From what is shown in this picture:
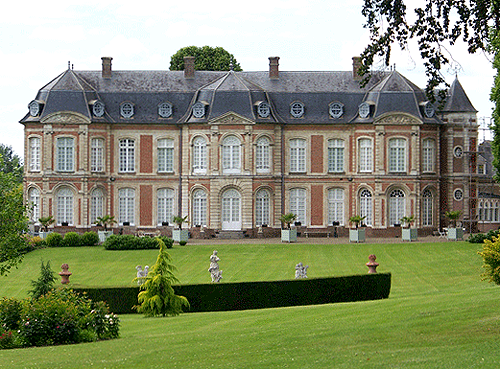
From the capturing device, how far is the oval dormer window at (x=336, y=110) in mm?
52688

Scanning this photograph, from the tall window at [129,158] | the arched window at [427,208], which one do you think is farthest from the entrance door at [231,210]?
the arched window at [427,208]

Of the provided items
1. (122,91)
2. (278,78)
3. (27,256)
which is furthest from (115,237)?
(278,78)

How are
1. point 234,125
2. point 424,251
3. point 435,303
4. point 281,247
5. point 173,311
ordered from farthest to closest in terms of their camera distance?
point 234,125 < point 281,247 < point 424,251 < point 173,311 < point 435,303

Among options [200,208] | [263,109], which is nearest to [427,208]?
[263,109]

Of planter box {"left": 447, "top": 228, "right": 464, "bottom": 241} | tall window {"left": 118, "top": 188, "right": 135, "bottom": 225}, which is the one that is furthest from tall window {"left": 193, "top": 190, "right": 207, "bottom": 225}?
planter box {"left": 447, "top": 228, "right": 464, "bottom": 241}

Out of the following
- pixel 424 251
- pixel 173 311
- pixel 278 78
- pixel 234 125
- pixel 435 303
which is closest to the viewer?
pixel 435 303

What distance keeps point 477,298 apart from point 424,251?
2020 centimetres

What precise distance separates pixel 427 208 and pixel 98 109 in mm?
20161

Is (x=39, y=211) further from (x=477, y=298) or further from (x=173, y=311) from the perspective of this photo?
(x=477, y=298)

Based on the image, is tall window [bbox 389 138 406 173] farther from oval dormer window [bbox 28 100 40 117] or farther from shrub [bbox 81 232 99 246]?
oval dormer window [bbox 28 100 40 117]

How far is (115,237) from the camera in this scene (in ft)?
147

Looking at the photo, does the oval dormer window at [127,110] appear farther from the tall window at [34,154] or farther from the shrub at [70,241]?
the shrub at [70,241]

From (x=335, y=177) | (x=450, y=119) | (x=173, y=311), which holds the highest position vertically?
(x=450, y=119)

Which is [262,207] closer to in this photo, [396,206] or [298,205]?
[298,205]
